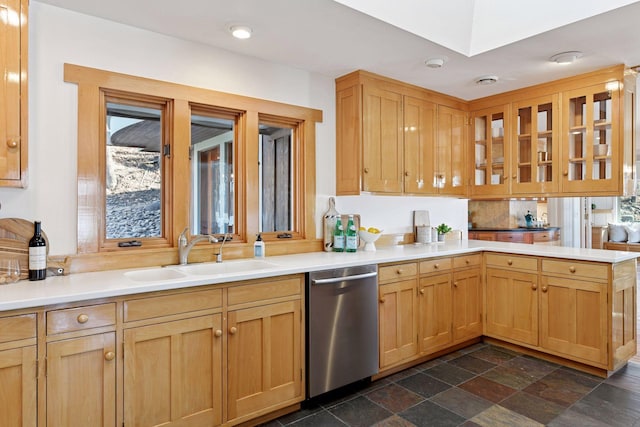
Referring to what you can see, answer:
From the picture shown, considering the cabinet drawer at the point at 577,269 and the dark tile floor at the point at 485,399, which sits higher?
the cabinet drawer at the point at 577,269

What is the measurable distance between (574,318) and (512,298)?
0.48m

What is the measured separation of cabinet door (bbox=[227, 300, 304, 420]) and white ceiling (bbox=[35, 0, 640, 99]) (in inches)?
68.0

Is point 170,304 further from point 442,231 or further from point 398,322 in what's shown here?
point 442,231

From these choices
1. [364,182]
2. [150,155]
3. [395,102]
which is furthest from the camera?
[395,102]

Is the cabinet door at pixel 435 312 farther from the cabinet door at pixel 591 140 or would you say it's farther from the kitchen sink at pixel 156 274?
the kitchen sink at pixel 156 274

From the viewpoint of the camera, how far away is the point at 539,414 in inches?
92.3

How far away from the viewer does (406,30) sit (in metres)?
2.44

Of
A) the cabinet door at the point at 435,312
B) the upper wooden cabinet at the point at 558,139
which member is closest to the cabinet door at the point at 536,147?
the upper wooden cabinet at the point at 558,139

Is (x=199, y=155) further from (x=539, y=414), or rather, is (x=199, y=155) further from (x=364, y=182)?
(x=539, y=414)

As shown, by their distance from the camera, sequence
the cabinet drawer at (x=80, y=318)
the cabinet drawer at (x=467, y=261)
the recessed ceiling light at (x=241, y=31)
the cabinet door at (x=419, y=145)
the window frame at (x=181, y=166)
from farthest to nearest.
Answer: the cabinet door at (x=419, y=145) < the cabinet drawer at (x=467, y=261) < the recessed ceiling light at (x=241, y=31) < the window frame at (x=181, y=166) < the cabinet drawer at (x=80, y=318)

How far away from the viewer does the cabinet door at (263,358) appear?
2.12 meters

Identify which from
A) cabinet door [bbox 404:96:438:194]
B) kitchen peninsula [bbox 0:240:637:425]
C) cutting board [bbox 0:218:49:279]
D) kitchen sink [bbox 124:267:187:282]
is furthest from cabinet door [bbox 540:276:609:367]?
cutting board [bbox 0:218:49:279]

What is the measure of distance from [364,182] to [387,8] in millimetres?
1288

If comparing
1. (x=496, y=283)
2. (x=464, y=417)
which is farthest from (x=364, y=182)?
(x=464, y=417)
